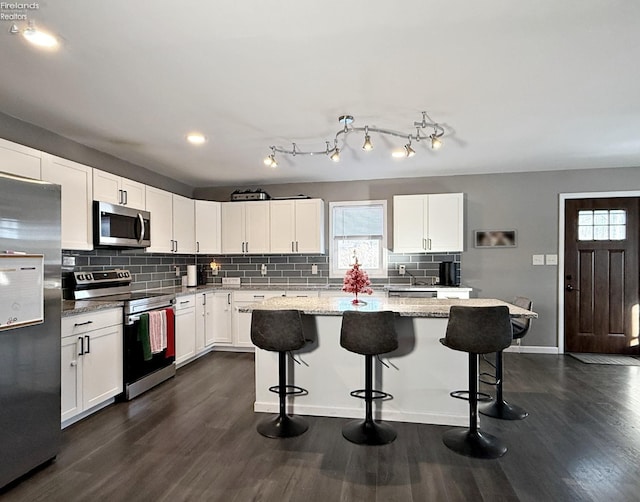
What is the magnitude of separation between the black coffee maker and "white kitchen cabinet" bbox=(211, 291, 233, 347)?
291 cm

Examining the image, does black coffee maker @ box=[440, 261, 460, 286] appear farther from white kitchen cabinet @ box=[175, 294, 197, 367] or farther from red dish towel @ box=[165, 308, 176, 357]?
red dish towel @ box=[165, 308, 176, 357]

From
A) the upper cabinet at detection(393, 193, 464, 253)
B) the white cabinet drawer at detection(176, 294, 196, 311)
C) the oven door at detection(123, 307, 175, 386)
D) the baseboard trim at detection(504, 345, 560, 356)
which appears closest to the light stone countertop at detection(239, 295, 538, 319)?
the oven door at detection(123, 307, 175, 386)

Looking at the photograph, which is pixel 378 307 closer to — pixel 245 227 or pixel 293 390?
pixel 293 390

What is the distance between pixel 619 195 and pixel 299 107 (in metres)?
4.46

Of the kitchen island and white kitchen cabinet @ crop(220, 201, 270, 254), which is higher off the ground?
white kitchen cabinet @ crop(220, 201, 270, 254)

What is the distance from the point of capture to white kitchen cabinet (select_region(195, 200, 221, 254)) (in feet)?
17.1

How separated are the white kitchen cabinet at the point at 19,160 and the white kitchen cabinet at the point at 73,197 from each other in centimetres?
7

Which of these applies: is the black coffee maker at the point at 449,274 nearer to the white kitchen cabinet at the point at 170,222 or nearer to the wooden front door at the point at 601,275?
the wooden front door at the point at 601,275

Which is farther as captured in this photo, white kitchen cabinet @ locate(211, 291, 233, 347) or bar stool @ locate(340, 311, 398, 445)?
white kitchen cabinet @ locate(211, 291, 233, 347)

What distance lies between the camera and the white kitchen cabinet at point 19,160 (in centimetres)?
258

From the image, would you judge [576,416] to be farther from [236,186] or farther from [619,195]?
[236,186]

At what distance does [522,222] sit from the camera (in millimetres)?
4957

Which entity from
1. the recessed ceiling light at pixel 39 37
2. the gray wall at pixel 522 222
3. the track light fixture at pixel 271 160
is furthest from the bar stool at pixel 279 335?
the gray wall at pixel 522 222

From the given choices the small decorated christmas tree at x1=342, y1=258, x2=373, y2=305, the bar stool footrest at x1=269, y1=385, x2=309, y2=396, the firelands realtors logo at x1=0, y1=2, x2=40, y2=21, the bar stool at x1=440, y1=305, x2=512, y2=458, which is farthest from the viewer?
the small decorated christmas tree at x1=342, y1=258, x2=373, y2=305
